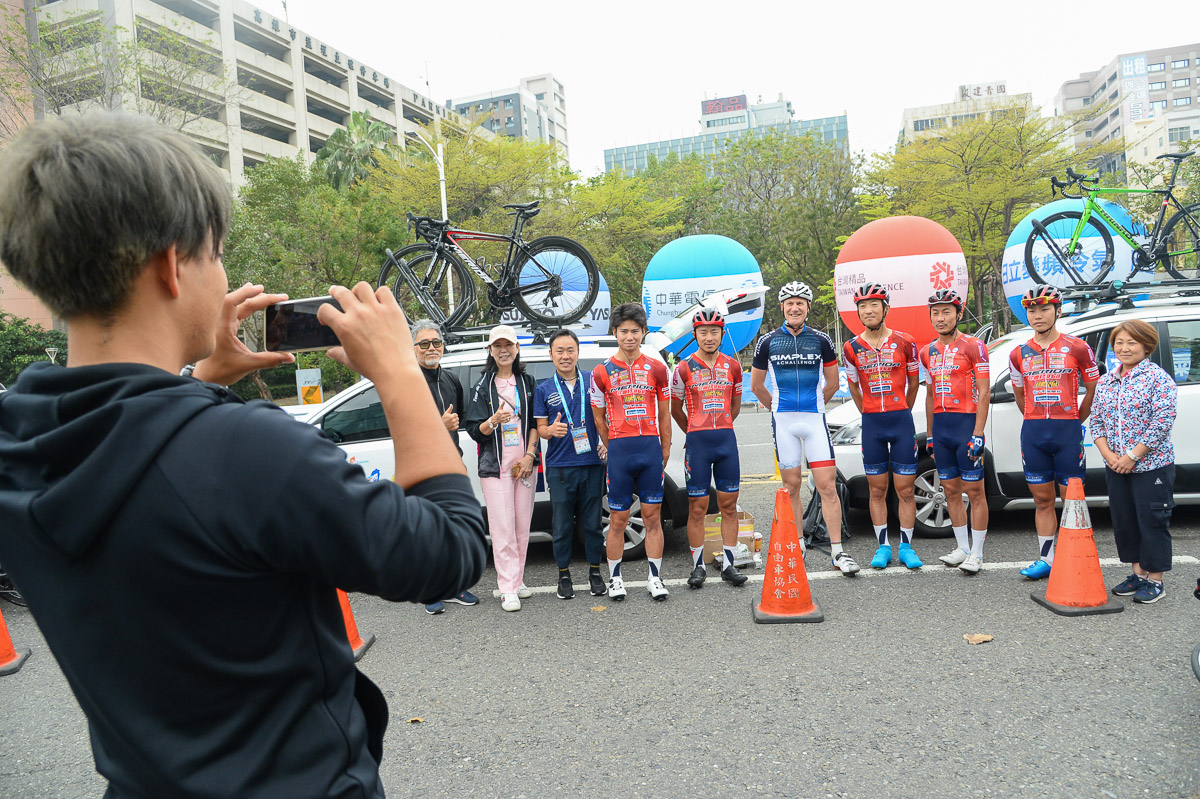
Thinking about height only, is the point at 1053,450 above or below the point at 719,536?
above

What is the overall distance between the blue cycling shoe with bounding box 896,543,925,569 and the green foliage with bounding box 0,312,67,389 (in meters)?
25.0

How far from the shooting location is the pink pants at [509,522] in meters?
6.29

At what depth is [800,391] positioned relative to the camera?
6.92m

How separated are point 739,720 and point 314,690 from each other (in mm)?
3301

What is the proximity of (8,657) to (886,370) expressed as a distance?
23.1 ft

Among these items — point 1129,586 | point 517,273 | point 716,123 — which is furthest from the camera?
point 716,123

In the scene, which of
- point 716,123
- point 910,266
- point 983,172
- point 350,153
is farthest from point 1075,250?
point 716,123

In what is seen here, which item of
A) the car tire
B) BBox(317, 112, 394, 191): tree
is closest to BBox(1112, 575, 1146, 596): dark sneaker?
the car tire

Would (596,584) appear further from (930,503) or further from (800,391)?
(930,503)

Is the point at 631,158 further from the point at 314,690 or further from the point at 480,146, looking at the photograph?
the point at 314,690

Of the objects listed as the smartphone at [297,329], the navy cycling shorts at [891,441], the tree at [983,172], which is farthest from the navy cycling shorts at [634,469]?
the tree at [983,172]

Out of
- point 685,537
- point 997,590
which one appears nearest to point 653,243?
point 685,537

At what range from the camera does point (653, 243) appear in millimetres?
35375

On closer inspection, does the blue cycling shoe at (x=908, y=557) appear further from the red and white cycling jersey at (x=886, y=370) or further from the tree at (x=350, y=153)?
the tree at (x=350, y=153)
